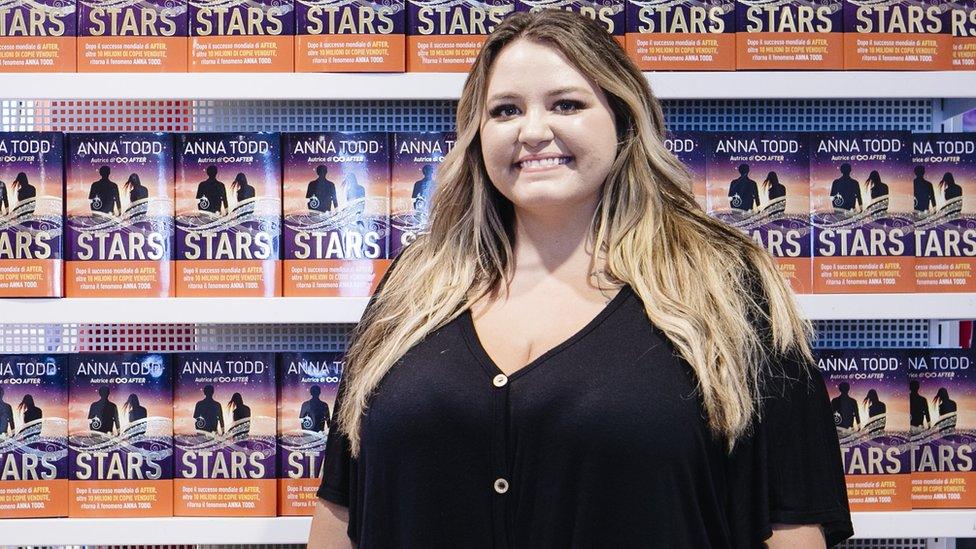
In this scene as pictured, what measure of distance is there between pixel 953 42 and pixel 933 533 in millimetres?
994

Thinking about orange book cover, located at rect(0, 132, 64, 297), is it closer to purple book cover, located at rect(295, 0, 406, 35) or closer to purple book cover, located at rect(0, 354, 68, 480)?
purple book cover, located at rect(0, 354, 68, 480)

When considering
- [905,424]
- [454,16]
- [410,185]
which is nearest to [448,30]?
[454,16]

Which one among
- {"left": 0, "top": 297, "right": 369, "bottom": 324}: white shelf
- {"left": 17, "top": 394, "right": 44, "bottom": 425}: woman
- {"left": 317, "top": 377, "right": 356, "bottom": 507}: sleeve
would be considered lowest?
{"left": 317, "top": 377, "right": 356, "bottom": 507}: sleeve

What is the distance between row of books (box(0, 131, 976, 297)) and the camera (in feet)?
6.17

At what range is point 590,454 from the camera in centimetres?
132

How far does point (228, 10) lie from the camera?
190 centimetres

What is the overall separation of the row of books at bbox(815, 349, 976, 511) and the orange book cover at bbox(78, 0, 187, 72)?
1.46 m

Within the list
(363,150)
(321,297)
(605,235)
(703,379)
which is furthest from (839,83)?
(321,297)

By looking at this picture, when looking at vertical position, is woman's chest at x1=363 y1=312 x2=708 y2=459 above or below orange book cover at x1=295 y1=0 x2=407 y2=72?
below

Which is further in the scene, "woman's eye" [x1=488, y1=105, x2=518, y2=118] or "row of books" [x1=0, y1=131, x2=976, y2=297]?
"row of books" [x1=0, y1=131, x2=976, y2=297]

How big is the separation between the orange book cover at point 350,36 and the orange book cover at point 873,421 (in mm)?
1060

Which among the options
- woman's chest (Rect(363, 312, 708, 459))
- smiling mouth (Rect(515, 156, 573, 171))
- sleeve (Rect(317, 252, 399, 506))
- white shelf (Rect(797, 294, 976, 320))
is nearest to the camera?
woman's chest (Rect(363, 312, 708, 459))

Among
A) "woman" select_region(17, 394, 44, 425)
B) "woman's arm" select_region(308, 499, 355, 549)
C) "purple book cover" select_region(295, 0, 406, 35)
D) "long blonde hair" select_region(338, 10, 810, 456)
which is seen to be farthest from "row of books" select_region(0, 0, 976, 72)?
"woman's arm" select_region(308, 499, 355, 549)

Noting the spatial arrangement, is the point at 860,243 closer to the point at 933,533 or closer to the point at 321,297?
the point at 933,533
